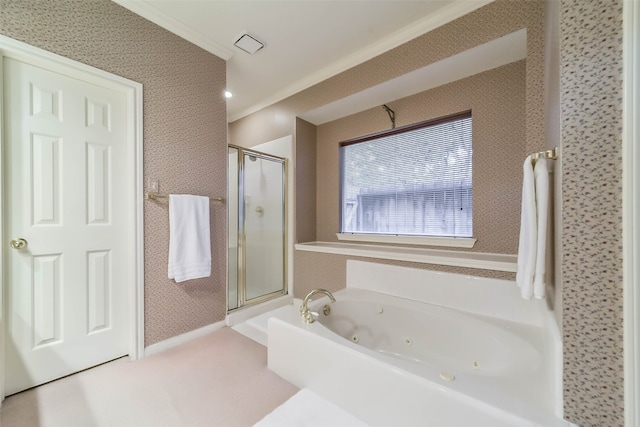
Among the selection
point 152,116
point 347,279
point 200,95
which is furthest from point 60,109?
point 347,279

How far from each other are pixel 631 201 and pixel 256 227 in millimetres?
2643

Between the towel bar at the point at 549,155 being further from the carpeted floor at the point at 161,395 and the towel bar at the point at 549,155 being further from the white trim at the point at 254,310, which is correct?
the white trim at the point at 254,310

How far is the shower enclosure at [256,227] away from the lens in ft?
8.34

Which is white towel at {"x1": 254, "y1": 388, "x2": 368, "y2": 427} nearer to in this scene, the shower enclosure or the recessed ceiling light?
the shower enclosure

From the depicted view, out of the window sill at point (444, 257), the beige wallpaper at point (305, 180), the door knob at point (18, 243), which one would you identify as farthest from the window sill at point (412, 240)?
the door knob at point (18, 243)

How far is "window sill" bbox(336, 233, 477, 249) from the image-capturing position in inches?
81.7

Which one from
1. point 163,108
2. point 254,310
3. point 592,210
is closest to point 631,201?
point 592,210

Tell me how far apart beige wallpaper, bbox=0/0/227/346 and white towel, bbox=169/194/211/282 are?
0.07 m

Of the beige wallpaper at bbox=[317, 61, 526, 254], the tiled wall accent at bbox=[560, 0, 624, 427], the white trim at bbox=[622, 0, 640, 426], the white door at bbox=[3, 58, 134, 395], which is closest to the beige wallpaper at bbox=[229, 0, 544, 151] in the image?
the beige wallpaper at bbox=[317, 61, 526, 254]

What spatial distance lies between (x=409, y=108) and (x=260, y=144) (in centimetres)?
191

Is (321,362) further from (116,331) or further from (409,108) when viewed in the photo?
(409,108)

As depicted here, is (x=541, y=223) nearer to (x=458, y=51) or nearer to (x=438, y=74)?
(x=458, y=51)

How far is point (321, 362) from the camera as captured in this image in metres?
1.33

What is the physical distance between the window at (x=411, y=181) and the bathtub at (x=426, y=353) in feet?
2.01
